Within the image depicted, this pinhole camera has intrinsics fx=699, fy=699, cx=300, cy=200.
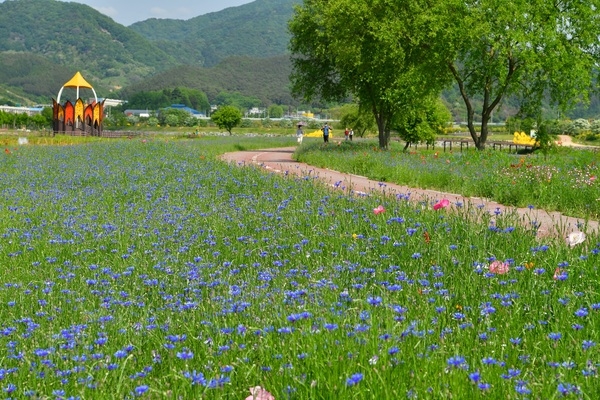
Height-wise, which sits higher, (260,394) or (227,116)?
(227,116)

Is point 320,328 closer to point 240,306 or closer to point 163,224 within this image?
point 240,306

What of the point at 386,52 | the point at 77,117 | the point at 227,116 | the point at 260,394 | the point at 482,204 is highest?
the point at 386,52

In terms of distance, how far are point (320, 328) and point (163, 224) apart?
17.5 feet

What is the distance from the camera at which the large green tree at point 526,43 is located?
29406mm

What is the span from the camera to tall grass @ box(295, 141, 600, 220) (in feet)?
43.1

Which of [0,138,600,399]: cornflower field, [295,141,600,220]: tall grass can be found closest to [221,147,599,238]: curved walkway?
[295,141,600,220]: tall grass

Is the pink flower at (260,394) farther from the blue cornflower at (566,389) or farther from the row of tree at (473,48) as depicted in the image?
the row of tree at (473,48)

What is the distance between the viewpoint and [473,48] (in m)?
31.6

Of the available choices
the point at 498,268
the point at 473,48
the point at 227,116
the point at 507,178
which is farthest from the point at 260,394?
the point at 227,116

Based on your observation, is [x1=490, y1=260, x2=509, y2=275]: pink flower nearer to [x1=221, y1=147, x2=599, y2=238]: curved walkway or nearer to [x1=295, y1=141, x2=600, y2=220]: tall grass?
[x1=221, y1=147, x2=599, y2=238]: curved walkway

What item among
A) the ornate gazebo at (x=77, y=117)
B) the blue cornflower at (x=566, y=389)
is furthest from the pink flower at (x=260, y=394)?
the ornate gazebo at (x=77, y=117)

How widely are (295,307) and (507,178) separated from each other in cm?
1192

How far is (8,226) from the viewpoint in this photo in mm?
9641

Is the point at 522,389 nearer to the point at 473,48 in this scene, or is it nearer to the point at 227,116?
the point at 473,48
